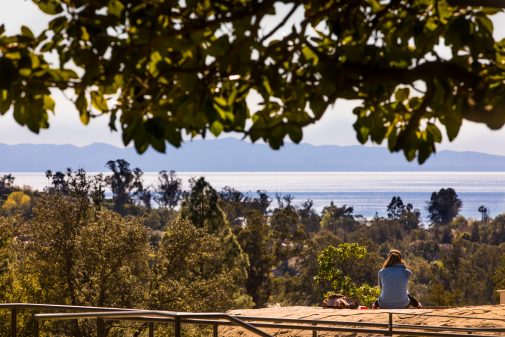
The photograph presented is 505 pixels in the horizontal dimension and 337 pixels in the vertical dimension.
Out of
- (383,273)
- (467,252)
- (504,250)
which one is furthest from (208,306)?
(467,252)

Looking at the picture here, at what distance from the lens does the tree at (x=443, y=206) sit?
13350 cm

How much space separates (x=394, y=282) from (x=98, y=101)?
7.35 metres

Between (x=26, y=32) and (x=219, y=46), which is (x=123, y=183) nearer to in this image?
(x=26, y=32)

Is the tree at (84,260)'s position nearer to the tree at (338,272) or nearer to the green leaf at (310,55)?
the tree at (338,272)

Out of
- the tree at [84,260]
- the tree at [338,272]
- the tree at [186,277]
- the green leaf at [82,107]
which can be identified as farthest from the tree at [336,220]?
the green leaf at [82,107]

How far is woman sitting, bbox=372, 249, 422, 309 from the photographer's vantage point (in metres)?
10.8

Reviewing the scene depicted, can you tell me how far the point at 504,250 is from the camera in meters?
77.5

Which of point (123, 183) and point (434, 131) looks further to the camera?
point (123, 183)

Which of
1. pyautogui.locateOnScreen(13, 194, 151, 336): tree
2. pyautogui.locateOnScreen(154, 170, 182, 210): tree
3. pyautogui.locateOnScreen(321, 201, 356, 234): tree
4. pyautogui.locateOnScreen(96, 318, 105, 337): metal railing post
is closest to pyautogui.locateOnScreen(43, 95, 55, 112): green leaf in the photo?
pyautogui.locateOnScreen(96, 318, 105, 337): metal railing post

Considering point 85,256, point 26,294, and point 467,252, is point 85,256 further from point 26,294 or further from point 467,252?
point 467,252

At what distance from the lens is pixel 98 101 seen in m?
4.08

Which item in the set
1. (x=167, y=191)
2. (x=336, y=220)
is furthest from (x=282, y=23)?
(x=167, y=191)

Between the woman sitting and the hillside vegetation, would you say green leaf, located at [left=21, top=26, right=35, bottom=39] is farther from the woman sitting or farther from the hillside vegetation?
the hillside vegetation

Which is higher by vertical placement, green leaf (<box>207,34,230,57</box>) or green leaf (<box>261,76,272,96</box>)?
green leaf (<box>207,34,230,57</box>)
